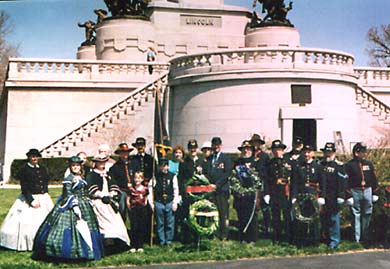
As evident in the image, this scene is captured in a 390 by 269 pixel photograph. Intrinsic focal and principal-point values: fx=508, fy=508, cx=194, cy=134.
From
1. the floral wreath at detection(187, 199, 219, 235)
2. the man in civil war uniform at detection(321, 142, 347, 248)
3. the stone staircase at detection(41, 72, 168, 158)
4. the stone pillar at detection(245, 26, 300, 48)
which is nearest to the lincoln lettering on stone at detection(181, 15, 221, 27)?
the stone pillar at detection(245, 26, 300, 48)

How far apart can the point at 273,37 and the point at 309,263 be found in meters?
21.8

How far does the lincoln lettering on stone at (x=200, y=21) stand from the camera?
2959 centimetres

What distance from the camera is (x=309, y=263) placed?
8.27m

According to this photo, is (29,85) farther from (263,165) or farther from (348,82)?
(263,165)

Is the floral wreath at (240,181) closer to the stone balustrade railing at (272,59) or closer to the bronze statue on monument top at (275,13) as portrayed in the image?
the stone balustrade railing at (272,59)

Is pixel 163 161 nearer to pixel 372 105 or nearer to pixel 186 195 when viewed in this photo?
pixel 186 195

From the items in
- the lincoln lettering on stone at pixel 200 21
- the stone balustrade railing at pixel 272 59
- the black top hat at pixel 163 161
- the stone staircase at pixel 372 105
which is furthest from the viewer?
the lincoln lettering on stone at pixel 200 21

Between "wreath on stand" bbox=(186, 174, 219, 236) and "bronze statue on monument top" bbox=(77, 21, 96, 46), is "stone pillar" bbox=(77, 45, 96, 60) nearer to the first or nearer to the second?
"bronze statue on monument top" bbox=(77, 21, 96, 46)

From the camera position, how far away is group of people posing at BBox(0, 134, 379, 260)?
8.71 m

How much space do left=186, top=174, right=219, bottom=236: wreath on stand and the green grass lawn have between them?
1.25 feet

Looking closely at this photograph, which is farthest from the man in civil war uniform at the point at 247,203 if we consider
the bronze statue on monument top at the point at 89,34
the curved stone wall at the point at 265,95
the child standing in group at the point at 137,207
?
the bronze statue on monument top at the point at 89,34

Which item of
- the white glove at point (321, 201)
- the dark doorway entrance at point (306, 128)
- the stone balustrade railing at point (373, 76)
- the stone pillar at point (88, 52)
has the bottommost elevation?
the white glove at point (321, 201)

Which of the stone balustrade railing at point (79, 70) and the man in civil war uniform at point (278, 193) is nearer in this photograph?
the man in civil war uniform at point (278, 193)

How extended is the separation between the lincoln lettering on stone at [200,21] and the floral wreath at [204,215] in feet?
72.2
